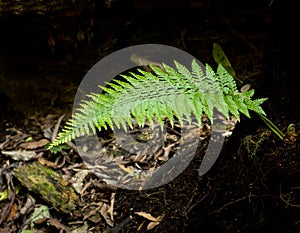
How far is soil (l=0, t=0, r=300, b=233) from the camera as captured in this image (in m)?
1.69

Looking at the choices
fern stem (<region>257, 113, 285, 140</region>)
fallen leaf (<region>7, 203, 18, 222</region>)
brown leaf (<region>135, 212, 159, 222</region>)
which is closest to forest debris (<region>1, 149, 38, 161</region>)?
fallen leaf (<region>7, 203, 18, 222</region>)

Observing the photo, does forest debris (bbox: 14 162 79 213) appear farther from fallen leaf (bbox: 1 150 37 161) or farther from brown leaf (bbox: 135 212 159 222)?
brown leaf (bbox: 135 212 159 222)

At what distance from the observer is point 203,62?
3750 millimetres

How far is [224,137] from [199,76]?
937 millimetres

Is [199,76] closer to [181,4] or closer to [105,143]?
[105,143]

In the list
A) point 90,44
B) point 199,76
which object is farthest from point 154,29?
point 199,76

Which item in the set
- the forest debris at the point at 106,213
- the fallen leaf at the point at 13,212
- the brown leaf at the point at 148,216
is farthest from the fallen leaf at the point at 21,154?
the brown leaf at the point at 148,216

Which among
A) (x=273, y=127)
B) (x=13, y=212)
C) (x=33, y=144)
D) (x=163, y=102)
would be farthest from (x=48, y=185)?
(x=273, y=127)

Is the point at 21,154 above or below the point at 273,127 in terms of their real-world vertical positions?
below

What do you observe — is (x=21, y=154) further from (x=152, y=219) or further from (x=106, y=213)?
(x=152, y=219)

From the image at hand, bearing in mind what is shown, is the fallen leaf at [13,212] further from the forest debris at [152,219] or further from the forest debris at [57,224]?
the forest debris at [152,219]

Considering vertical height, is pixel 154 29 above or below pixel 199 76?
below

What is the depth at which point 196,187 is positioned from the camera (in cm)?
222

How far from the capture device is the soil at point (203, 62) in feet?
5.54
